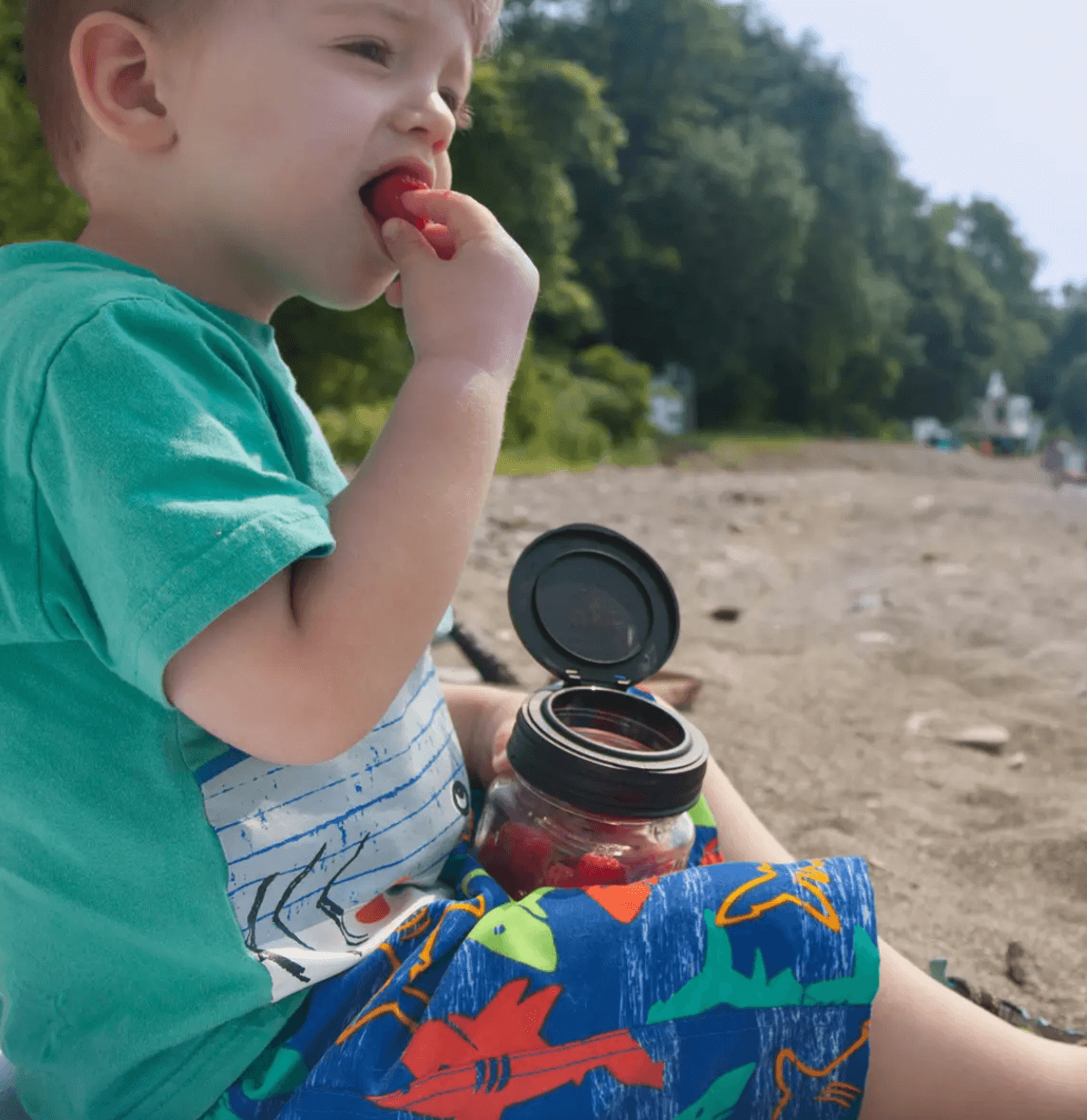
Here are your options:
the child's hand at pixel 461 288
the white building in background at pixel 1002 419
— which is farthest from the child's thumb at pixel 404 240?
the white building in background at pixel 1002 419

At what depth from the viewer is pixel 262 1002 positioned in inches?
36.9

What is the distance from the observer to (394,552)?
0.87 metres

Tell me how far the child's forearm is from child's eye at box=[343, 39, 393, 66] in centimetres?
31

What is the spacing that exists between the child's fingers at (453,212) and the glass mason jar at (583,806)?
1.63ft

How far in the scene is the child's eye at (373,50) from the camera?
0.99 meters

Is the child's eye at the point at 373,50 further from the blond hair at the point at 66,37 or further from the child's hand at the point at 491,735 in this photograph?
the child's hand at the point at 491,735

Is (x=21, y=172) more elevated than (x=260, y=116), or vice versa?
(x=260, y=116)

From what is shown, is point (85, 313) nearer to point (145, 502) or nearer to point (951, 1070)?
point (145, 502)

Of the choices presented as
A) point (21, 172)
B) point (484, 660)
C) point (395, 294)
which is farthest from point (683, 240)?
point (395, 294)

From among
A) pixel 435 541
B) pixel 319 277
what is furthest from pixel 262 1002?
pixel 319 277

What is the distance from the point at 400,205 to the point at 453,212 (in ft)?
0.17

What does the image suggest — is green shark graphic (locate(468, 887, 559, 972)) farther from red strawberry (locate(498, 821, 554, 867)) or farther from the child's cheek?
the child's cheek

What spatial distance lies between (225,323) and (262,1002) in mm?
609

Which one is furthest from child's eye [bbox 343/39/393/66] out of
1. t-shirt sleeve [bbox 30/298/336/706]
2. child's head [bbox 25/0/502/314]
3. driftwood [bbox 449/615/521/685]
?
driftwood [bbox 449/615/521/685]
